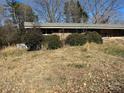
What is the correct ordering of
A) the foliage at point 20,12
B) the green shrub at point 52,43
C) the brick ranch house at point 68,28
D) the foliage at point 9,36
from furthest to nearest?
the foliage at point 20,12, the foliage at point 9,36, the brick ranch house at point 68,28, the green shrub at point 52,43

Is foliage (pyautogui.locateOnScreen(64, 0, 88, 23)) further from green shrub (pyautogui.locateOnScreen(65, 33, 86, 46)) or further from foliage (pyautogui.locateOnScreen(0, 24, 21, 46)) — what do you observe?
green shrub (pyautogui.locateOnScreen(65, 33, 86, 46))

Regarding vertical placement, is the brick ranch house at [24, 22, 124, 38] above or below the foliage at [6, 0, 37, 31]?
below

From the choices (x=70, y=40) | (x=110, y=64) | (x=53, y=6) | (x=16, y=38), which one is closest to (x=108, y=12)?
(x=53, y=6)

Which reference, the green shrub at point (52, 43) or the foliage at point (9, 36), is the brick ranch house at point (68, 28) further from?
the green shrub at point (52, 43)

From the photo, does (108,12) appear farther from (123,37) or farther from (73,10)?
(123,37)

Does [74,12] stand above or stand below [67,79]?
above

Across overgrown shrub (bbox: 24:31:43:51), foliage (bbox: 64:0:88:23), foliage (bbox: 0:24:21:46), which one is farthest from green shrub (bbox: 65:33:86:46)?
foliage (bbox: 64:0:88:23)

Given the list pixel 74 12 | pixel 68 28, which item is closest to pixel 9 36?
pixel 68 28

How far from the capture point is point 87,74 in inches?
378

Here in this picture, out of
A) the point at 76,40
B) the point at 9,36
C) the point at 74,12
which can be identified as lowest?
the point at 9,36

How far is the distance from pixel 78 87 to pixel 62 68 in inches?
127

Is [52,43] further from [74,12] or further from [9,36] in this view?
[74,12]

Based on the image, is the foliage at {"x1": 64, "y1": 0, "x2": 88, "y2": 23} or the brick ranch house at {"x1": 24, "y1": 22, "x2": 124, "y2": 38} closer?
the brick ranch house at {"x1": 24, "y1": 22, "x2": 124, "y2": 38}

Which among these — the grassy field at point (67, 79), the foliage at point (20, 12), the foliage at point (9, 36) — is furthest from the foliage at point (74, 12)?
the grassy field at point (67, 79)
